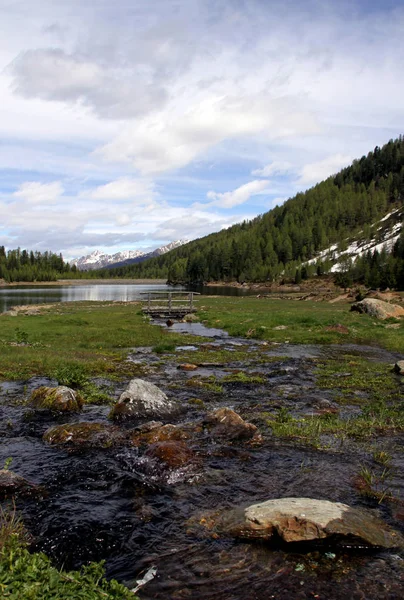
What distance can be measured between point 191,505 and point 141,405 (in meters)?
6.24

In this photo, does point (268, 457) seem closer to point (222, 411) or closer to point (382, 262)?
point (222, 411)

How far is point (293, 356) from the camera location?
26219 mm

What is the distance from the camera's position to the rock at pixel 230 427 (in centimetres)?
1189

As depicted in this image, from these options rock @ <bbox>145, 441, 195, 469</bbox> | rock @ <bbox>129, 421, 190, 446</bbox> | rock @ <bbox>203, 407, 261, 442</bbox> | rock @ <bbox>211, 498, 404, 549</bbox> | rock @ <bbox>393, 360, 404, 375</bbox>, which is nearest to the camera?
rock @ <bbox>211, 498, 404, 549</bbox>

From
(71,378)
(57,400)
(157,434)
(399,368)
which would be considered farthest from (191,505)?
(399,368)

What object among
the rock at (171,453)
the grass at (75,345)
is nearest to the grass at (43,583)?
the rock at (171,453)

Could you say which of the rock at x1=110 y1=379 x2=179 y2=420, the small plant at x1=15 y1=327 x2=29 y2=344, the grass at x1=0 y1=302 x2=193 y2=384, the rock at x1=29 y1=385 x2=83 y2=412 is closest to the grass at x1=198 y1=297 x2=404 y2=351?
the grass at x1=0 y1=302 x2=193 y2=384

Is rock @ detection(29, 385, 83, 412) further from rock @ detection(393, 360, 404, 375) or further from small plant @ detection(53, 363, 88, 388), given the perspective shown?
rock @ detection(393, 360, 404, 375)

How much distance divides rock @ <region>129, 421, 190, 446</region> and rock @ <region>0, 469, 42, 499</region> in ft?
10.4

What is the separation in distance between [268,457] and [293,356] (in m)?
16.2

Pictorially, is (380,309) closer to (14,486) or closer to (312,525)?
(312,525)

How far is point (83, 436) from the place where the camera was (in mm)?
11680

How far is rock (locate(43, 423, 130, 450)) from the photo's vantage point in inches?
442

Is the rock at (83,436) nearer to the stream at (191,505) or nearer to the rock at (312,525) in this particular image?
the stream at (191,505)
